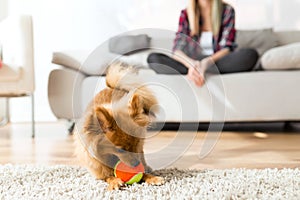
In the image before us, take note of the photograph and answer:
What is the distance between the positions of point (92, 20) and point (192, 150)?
2.30 metres

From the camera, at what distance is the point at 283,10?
A: 3.97 meters

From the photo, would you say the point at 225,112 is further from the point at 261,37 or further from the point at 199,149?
the point at 261,37

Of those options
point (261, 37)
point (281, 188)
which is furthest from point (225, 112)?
point (281, 188)

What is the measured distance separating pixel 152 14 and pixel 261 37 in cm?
113

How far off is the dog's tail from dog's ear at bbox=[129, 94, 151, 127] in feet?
0.13

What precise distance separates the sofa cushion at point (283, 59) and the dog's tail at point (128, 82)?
5.06 feet

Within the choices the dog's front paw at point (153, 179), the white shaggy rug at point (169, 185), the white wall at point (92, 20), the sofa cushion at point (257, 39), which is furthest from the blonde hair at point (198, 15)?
the dog's front paw at point (153, 179)

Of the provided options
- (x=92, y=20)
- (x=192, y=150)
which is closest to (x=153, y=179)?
(x=192, y=150)


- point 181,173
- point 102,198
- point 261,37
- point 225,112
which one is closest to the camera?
point 102,198

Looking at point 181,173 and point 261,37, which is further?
point 261,37

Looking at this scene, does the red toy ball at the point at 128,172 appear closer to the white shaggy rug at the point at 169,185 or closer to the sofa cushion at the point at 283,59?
the white shaggy rug at the point at 169,185

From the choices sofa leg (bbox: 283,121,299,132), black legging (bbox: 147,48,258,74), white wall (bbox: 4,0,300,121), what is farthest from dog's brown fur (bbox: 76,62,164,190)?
white wall (bbox: 4,0,300,121)

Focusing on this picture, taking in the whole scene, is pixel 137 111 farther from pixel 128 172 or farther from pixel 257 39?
pixel 257 39

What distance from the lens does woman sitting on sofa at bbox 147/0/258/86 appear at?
271 centimetres
